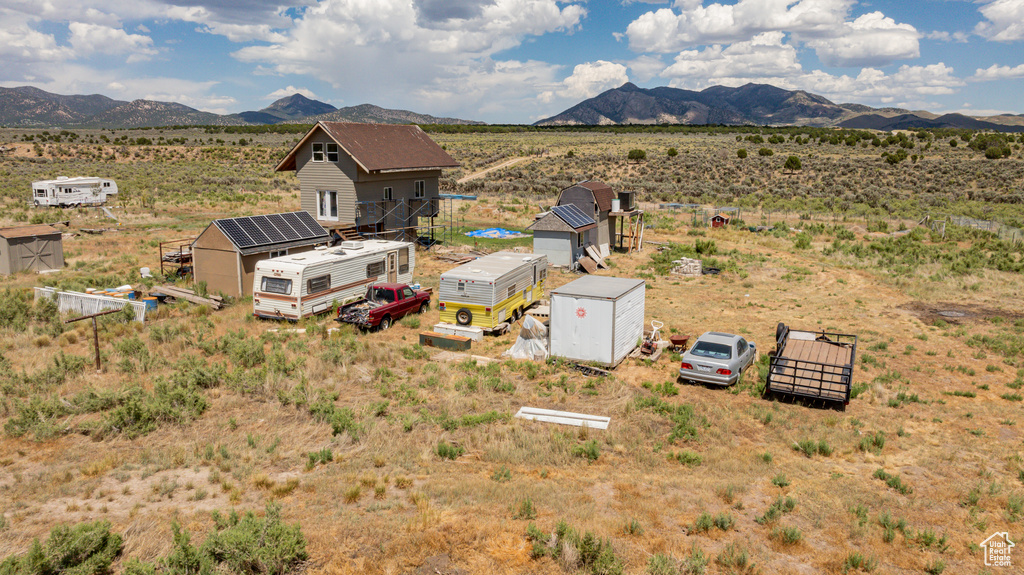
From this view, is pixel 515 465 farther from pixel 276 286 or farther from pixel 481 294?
pixel 276 286

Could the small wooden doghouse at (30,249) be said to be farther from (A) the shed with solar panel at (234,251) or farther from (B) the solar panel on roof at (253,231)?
(B) the solar panel on roof at (253,231)

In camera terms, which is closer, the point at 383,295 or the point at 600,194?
the point at 383,295

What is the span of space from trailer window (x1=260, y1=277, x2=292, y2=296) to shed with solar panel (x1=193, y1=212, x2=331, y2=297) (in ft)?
9.68

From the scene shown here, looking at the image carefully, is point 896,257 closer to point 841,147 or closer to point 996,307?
point 996,307

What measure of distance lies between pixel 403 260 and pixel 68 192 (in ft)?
124

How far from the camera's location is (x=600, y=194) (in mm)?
36531

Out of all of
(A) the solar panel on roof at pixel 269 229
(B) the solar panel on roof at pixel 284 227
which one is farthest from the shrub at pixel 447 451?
(B) the solar panel on roof at pixel 284 227

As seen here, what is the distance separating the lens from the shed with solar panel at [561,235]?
32.5m

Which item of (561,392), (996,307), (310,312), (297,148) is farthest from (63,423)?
(996,307)

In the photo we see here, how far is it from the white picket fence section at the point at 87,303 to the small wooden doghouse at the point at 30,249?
26.7 feet

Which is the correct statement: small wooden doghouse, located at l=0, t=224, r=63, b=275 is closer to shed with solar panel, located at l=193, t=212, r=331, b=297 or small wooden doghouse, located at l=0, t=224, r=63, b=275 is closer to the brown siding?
shed with solar panel, located at l=193, t=212, r=331, b=297

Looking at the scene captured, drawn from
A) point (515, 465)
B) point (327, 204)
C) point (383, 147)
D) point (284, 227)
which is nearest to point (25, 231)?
point (284, 227)

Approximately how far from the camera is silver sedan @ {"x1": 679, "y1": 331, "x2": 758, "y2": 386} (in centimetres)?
1667

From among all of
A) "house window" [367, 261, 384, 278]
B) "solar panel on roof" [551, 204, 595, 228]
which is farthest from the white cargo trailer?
"solar panel on roof" [551, 204, 595, 228]
